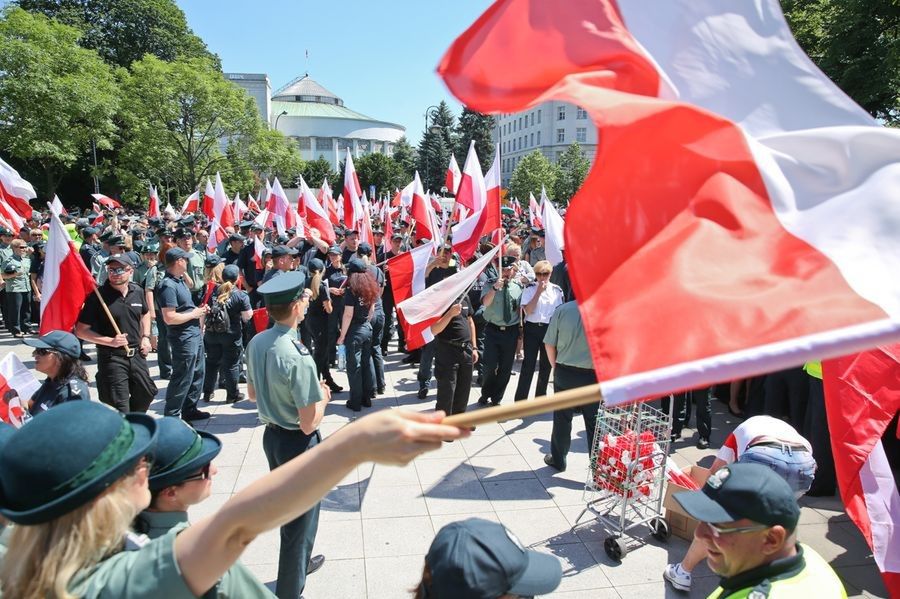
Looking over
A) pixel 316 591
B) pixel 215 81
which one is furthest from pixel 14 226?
pixel 215 81

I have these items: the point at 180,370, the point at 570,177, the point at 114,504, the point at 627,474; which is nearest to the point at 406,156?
the point at 570,177

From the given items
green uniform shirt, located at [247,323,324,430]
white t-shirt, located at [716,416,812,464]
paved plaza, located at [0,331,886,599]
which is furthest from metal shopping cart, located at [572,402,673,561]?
green uniform shirt, located at [247,323,324,430]

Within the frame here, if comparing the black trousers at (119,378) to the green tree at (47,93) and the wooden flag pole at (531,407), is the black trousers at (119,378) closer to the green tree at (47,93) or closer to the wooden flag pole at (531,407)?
the wooden flag pole at (531,407)

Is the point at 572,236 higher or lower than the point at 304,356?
higher

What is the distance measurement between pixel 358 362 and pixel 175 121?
37279mm

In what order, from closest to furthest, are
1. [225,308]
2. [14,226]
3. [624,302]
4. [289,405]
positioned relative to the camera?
1. [624,302]
2. [289,405]
3. [225,308]
4. [14,226]

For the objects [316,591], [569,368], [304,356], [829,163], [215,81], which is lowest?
[316,591]

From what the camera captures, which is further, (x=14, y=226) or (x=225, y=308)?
(x=14, y=226)

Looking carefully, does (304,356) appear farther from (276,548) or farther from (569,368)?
(569,368)

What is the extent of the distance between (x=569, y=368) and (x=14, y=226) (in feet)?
33.2

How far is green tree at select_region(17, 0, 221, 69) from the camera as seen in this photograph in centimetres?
4391

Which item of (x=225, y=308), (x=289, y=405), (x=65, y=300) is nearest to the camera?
(x=289, y=405)

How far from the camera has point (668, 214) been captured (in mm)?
1938

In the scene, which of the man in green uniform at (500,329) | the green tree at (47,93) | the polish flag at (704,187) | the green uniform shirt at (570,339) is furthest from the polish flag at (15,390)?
the green tree at (47,93)
